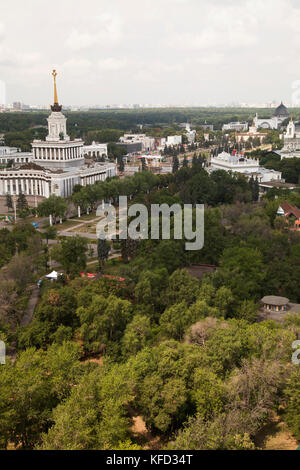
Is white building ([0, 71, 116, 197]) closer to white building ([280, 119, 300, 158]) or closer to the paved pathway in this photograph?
the paved pathway

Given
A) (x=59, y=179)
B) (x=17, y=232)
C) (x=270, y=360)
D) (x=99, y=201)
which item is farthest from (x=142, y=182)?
Result: (x=270, y=360)

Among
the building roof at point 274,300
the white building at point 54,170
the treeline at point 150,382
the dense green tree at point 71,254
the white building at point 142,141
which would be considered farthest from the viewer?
the white building at point 142,141

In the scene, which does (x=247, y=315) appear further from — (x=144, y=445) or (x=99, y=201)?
(x=99, y=201)

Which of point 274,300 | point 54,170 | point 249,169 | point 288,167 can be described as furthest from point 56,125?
point 274,300

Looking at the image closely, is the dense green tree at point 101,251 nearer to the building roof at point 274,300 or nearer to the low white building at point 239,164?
the building roof at point 274,300

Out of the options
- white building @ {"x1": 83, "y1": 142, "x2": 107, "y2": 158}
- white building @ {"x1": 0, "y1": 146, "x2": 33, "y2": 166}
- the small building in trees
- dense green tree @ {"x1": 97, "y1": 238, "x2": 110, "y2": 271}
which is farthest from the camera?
white building @ {"x1": 83, "y1": 142, "x2": 107, "y2": 158}

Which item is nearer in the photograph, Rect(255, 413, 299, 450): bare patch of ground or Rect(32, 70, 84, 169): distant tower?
Rect(255, 413, 299, 450): bare patch of ground

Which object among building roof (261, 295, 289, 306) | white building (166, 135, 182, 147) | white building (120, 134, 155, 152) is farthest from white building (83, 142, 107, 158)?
building roof (261, 295, 289, 306)

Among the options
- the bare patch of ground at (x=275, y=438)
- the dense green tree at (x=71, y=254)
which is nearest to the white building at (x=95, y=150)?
the dense green tree at (x=71, y=254)
